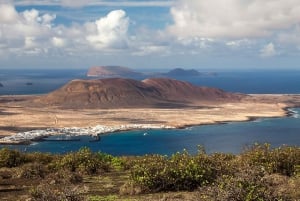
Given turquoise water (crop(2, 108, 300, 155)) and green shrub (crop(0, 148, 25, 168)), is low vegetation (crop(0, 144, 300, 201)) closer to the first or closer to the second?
green shrub (crop(0, 148, 25, 168))

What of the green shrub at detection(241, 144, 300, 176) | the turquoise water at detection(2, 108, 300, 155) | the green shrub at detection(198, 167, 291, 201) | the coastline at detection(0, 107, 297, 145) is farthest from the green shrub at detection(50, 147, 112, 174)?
the coastline at detection(0, 107, 297, 145)

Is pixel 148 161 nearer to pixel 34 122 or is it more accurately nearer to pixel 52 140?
pixel 52 140

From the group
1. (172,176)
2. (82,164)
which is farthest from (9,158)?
(172,176)

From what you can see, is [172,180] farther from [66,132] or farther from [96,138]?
[66,132]

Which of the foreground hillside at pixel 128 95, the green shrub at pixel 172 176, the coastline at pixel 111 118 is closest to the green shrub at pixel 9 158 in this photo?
the green shrub at pixel 172 176

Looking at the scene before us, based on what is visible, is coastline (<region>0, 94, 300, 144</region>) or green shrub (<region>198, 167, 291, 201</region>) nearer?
green shrub (<region>198, 167, 291, 201</region>)

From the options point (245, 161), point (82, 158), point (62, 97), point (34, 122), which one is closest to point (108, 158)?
point (82, 158)
